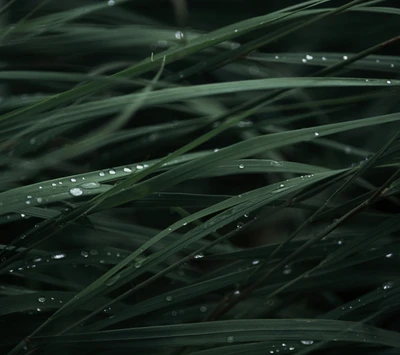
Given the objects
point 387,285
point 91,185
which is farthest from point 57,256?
point 387,285

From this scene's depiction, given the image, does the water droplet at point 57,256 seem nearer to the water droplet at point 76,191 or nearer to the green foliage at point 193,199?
the green foliage at point 193,199

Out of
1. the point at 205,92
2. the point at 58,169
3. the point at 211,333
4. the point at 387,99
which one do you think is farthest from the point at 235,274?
the point at 387,99

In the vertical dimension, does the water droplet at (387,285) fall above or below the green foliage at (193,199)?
below

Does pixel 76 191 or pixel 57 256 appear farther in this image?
pixel 57 256

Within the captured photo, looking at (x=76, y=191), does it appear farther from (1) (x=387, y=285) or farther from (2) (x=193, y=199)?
(1) (x=387, y=285)

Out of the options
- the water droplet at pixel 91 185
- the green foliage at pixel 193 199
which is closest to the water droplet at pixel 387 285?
the green foliage at pixel 193 199

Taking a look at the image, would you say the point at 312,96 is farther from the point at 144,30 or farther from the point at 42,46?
the point at 42,46

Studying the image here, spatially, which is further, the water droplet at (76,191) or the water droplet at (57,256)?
the water droplet at (57,256)

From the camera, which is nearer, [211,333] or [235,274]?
[211,333]

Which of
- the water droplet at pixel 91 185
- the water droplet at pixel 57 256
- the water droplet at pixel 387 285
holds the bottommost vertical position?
the water droplet at pixel 387 285
